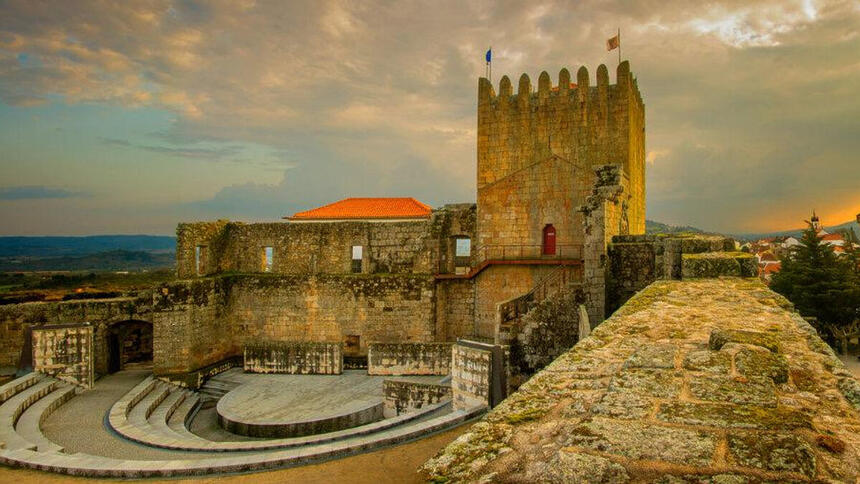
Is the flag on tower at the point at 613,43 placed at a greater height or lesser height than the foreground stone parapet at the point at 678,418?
greater

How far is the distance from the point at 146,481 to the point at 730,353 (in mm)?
8551

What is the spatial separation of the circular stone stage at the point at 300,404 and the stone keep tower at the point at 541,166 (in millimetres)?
4798

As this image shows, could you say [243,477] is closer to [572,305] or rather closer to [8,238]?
[572,305]

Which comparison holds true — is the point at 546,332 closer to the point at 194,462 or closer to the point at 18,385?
the point at 194,462

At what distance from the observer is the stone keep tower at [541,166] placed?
17.4 m

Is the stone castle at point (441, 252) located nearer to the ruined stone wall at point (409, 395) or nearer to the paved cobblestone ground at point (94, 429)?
the paved cobblestone ground at point (94, 429)

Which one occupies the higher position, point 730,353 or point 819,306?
point 730,353

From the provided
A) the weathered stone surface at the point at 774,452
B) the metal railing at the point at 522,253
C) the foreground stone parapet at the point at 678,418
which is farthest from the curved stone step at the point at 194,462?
the metal railing at the point at 522,253

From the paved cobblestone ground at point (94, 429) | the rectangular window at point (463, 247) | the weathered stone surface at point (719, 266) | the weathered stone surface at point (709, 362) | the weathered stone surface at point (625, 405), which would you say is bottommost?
the paved cobblestone ground at point (94, 429)

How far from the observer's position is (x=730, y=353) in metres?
3.69

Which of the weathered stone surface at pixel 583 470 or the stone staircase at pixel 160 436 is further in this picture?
the stone staircase at pixel 160 436

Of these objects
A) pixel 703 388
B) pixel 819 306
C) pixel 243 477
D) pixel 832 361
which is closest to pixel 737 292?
pixel 832 361

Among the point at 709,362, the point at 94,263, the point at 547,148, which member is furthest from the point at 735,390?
the point at 94,263

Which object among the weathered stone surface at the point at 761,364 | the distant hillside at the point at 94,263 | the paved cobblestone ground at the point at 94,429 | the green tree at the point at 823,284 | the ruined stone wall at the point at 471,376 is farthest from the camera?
the distant hillside at the point at 94,263
